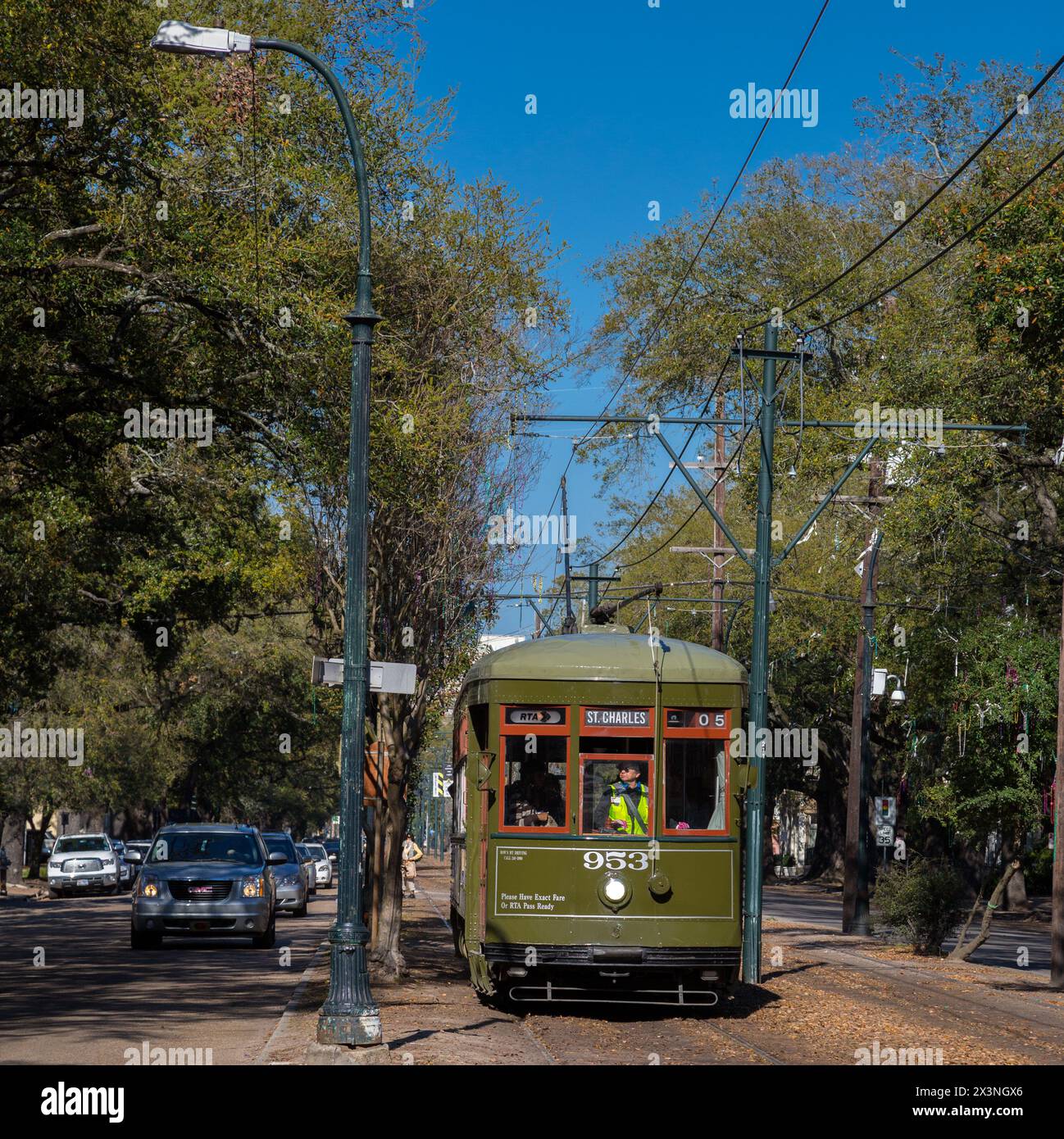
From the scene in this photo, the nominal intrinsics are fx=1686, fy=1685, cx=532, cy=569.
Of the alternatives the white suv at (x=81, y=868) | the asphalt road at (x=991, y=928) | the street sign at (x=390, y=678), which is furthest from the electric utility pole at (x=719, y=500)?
the white suv at (x=81, y=868)

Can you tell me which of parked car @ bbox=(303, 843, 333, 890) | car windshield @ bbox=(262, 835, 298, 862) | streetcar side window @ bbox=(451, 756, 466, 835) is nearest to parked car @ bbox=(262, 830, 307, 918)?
car windshield @ bbox=(262, 835, 298, 862)

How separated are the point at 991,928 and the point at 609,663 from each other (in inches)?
1145

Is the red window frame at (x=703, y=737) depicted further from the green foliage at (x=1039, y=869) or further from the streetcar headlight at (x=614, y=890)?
the green foliage at (x=1039, y=869)

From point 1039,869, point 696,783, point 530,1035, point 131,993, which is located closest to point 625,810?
point 696,783

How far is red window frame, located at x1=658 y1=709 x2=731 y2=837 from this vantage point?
16.0 meters

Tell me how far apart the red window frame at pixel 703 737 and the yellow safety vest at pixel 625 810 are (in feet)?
0.54

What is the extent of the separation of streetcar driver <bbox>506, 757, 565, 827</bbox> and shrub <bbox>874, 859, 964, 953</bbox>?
12.5 meters

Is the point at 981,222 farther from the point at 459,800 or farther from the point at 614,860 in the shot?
the point at 614,860

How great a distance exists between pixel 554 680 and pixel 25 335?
26.5ft

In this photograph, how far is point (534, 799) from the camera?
16047 millimetres

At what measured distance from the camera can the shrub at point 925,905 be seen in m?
26.6

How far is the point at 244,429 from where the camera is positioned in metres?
21.6

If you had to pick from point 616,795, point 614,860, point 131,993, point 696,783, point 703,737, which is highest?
point 703,737
